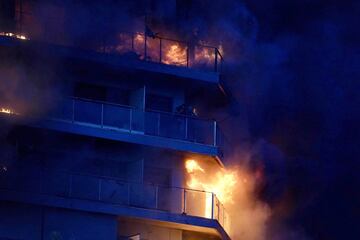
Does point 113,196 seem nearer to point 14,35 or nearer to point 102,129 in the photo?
point 102,129

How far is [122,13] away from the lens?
6212 centimetres

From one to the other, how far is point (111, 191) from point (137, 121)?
318 cm

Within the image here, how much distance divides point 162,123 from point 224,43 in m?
10.1

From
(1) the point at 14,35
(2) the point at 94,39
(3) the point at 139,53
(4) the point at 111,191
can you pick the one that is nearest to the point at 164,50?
(3) the point at 139,53

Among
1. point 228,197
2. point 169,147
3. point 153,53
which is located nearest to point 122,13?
point 153,53

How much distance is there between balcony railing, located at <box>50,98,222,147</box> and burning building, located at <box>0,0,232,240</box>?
0.13 ft

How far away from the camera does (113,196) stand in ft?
189

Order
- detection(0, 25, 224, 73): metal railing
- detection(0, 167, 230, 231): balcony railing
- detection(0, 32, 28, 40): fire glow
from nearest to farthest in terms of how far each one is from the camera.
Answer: detection(0, 167, 230, 231): balcony railing, detection(0, 32, 28, 40): fire glow, detection(0, 25, 224, 73): metal railing

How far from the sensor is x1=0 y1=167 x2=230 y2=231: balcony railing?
56156mm

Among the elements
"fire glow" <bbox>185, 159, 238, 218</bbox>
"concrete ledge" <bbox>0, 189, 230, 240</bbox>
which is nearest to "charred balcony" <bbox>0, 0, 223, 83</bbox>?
"fire glow" <bbox>185, 159, 238, 218</bbox>

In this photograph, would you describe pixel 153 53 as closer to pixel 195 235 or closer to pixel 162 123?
pixel 162 123

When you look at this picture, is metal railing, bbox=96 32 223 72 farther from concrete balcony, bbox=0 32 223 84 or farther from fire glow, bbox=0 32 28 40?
fire glow, bbox=0 32 28 40

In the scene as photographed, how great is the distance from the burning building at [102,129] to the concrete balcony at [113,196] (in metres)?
0.04

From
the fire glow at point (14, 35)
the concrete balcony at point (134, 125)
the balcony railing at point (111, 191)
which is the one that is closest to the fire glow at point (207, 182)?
the balcony railing at point (111, 191)
